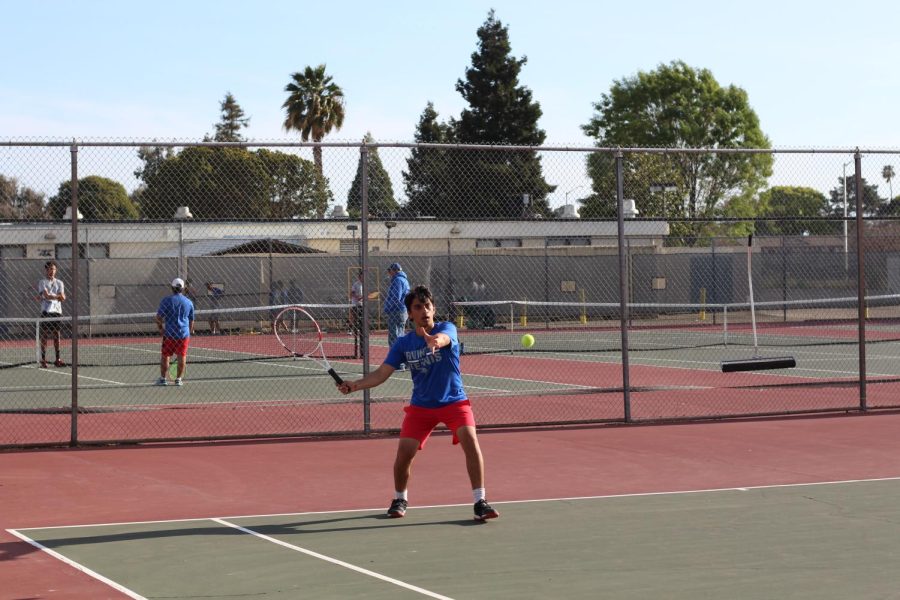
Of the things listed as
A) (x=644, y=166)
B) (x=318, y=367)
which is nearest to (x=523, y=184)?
(x=644, y=166)

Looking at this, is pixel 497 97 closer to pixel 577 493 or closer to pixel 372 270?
pixel 372 270

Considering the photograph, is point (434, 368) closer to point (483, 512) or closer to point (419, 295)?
point (419, 295)

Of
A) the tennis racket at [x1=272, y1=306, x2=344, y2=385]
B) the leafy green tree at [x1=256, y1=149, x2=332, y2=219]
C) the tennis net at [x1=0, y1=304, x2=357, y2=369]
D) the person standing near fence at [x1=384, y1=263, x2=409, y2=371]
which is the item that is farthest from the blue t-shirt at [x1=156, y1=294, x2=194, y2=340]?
the tennis net at [x1=0, y1=304, x2=357, y2=369]

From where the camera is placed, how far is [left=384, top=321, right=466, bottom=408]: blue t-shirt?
820cm

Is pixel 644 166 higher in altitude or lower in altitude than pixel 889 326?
higher

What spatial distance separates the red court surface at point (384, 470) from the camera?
28.2 feet

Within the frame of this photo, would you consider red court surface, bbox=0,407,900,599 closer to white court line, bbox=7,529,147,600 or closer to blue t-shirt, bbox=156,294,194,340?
white court line, bbox=7,529,147,600

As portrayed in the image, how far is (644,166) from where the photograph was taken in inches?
1620

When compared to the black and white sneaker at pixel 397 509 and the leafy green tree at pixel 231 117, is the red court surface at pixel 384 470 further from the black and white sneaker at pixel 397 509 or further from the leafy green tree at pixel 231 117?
the leafy green tree at pixel 231 117

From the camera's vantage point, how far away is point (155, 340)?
2594cm

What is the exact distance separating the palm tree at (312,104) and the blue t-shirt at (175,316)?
40.8 m

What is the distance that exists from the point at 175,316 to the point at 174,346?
54 centimetres

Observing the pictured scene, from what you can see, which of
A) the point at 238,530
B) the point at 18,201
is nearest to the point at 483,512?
the point at 238,530

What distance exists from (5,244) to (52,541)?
22.6 m
